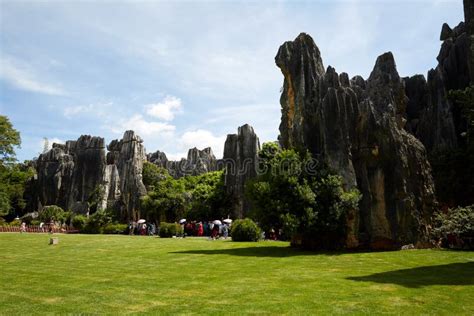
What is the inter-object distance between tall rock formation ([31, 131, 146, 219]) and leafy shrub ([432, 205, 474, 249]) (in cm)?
4386

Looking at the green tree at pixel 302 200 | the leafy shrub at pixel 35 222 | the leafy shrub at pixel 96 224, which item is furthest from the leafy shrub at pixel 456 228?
the leafy shrub at pixel 35 222

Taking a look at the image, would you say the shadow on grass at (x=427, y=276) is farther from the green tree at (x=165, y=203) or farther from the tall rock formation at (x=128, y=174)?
the tall rock formation at (x=128, y=174)

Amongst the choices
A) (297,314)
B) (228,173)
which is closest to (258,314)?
(297,314)

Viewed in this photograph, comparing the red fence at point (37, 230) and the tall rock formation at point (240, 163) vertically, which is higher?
the tall rock formation at point (240, 163)

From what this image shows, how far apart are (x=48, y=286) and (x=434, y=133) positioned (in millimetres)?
43693

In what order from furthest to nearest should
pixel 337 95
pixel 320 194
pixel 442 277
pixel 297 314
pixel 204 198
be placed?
pixel 204 198 → pixel 337 95 → pixel 320 194 → pixel 442 277 → pixel 297 314

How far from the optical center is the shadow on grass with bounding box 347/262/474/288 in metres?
12.0

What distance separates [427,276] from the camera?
43.1ft

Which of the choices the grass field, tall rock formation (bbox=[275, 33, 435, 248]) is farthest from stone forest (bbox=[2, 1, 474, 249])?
the grass field

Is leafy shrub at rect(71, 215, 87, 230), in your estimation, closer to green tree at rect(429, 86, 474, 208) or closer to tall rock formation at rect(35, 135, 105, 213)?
tall rock formation at rect(35, 135, 105, 213)

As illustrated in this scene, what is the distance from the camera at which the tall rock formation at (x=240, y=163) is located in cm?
5303

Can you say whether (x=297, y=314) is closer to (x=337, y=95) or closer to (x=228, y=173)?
(x=337, y=95)

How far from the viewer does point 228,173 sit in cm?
5534

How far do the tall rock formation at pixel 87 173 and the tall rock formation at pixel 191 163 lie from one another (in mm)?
20987
